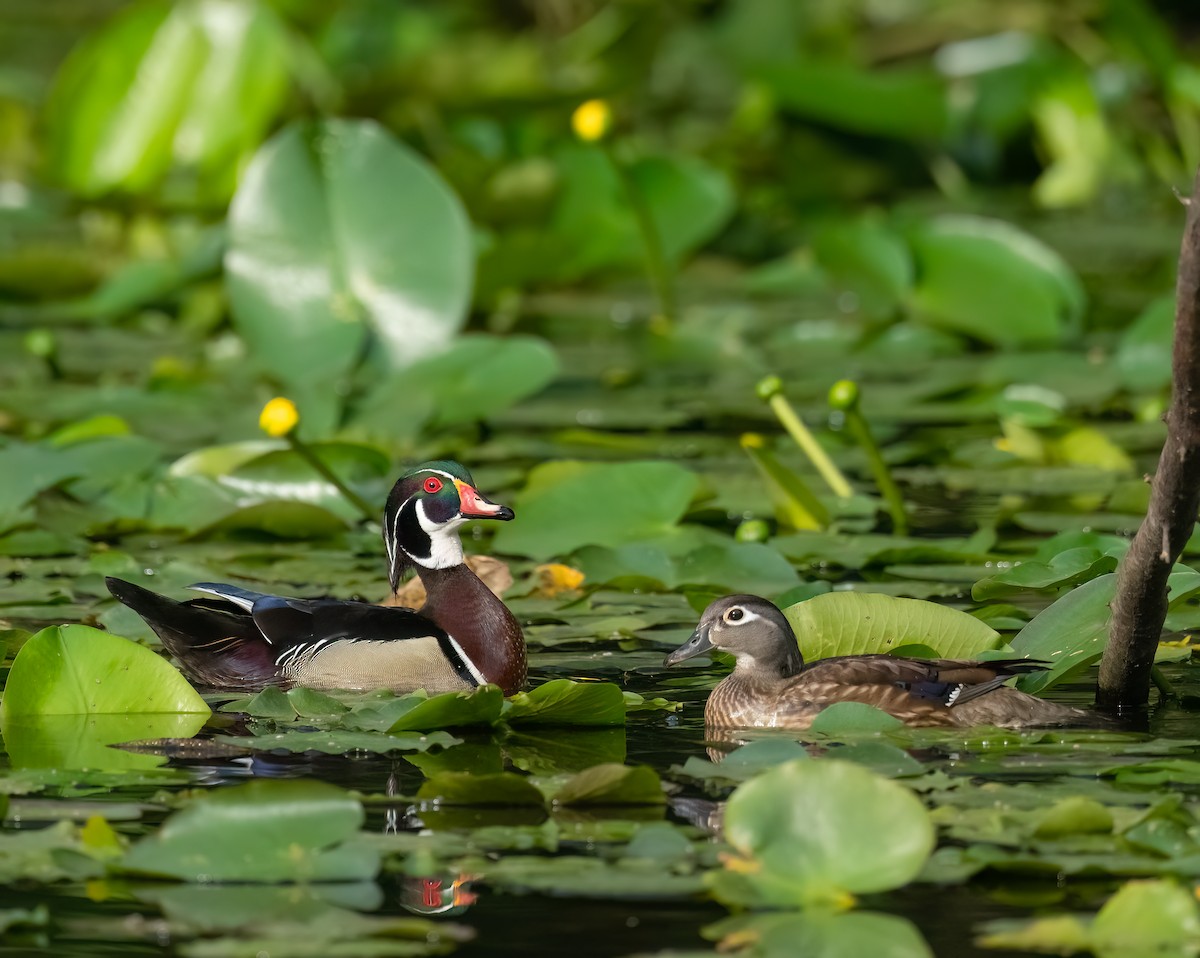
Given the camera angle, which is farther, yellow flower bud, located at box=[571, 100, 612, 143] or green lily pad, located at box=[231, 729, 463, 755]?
yellow flower bud, located at box=[571, 100, 612, 143]

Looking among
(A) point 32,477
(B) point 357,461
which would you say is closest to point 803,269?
(B) point 357,461

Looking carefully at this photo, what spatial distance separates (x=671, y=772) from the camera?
15.1 feet

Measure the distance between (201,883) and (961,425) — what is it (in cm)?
557

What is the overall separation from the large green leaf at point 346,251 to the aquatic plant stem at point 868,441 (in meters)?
2.39

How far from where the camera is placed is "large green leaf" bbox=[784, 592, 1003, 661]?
17.4 ft

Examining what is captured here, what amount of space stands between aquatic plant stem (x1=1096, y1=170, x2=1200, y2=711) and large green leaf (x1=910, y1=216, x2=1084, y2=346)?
4924 mm

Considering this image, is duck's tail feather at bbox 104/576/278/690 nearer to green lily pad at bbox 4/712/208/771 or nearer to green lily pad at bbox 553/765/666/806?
green lily pad at bbox 4/712/208/771

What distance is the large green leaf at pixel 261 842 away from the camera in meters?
3.80

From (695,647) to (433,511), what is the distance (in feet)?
2.92

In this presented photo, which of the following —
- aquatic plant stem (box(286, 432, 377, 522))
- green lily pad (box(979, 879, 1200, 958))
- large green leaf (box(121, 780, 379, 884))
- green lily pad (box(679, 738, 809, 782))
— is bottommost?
green lily pad (box(979, 879, 1200, 958))

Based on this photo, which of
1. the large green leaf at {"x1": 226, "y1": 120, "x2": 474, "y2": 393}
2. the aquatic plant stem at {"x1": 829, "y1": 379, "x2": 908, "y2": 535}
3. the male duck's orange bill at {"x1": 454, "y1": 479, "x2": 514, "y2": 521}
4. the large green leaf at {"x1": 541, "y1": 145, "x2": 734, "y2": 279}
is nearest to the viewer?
the male duck's orange bill at {"x1": 454, "y1": 479, "x2": 514, "y2": 521}

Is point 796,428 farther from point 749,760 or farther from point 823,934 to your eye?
point 823,934

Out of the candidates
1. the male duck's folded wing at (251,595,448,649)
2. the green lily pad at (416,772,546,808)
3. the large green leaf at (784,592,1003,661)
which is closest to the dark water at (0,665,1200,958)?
the green lily pad at (416,772,546,808)

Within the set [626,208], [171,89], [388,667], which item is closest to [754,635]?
[388,667]
